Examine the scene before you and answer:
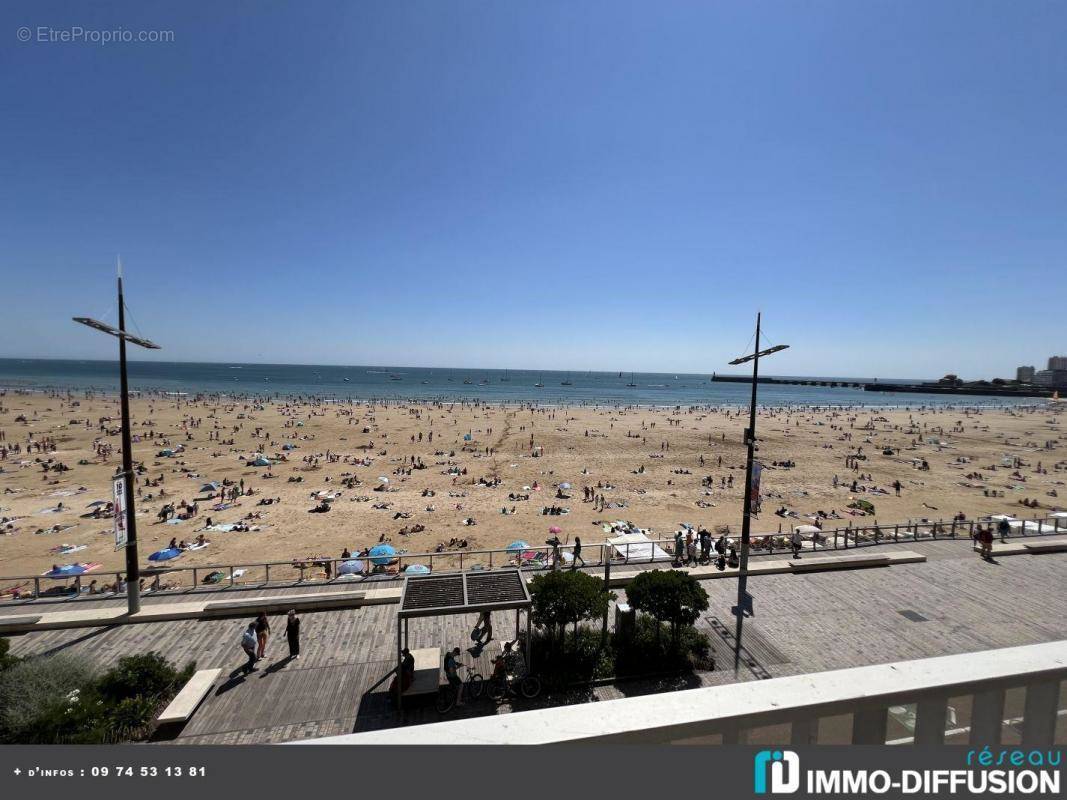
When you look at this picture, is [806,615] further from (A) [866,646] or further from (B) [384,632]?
(B) [384,632]

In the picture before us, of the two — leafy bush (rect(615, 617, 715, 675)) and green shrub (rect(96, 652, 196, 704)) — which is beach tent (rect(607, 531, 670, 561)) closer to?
leafy bush (rect(615, 617, 715, 675))

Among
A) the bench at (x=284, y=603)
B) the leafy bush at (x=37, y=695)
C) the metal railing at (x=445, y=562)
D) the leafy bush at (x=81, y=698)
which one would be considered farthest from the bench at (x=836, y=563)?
the leafy bush at (x=37, y=695)

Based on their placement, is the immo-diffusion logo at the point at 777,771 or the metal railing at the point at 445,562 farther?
the metal railing at the point at 445,562

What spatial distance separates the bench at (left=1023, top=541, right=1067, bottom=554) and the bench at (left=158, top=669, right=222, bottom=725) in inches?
929

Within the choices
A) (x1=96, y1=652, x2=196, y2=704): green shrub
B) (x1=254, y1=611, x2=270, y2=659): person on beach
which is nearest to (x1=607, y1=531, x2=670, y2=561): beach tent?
(x1=254, y1=611, x2=270, y2=659): person on beach

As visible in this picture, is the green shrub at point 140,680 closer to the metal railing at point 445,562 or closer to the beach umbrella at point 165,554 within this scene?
the metal railing at point 445,562

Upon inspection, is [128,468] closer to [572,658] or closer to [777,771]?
[572,658]

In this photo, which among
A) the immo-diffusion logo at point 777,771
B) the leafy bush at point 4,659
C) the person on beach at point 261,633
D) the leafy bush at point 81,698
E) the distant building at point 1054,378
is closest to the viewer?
the immo-diffusion logo at point 777,771

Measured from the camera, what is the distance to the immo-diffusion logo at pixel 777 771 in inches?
54.9

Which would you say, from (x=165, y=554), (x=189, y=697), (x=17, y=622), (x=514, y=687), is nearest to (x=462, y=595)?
(x=514, y=687)

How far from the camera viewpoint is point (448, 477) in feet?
104

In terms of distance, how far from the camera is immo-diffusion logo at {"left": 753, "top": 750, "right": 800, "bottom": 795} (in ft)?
4.58

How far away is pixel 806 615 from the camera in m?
11.8

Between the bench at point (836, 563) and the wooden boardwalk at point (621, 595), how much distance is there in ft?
0.94
